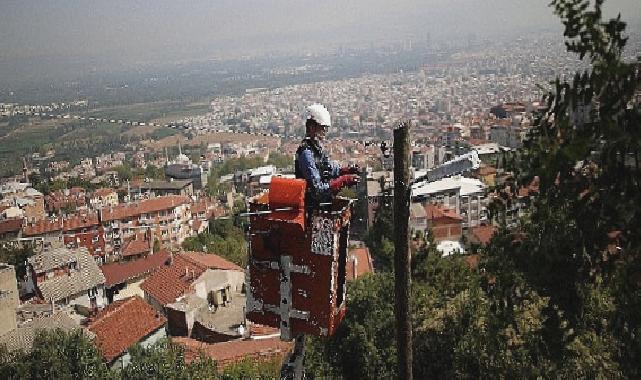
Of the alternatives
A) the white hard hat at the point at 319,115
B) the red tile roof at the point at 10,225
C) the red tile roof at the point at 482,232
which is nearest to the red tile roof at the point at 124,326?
the white hard hat at the point at 319,115

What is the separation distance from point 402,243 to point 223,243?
3804 cm

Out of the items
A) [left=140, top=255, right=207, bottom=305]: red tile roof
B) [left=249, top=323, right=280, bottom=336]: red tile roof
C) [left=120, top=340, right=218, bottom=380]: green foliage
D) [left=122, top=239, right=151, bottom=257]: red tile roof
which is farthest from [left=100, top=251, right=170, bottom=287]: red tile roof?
[left=120, top=340, right=218, bottom=380]: green foliage

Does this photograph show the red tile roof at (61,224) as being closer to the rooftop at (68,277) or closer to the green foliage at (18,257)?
the green foliage at (18,257)

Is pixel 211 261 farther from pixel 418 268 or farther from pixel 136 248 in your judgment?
pixel 136 248

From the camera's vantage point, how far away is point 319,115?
4582mm

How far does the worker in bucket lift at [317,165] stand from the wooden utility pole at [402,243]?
0.58 metres

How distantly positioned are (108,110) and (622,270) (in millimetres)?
168140

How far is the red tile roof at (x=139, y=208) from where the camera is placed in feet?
176

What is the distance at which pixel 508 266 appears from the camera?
4852 millimetres

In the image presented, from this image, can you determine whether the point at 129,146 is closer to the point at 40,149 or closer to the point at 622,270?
the point at 40,149

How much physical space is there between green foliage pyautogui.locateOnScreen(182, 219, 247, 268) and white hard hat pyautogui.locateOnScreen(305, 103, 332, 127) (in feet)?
108

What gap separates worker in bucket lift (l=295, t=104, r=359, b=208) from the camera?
4480 millimetres

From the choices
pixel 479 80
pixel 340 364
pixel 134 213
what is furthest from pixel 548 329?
pixel 479 80

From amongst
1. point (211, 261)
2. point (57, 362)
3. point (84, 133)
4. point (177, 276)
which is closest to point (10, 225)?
point (211, 261)
